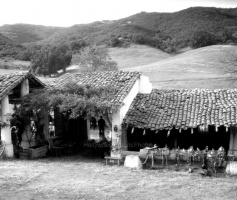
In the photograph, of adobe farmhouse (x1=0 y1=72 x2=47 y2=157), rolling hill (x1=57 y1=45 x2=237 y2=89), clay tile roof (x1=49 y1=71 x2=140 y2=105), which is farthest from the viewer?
rolling hill (x1=57 y1=45 x2=237 y2=89)

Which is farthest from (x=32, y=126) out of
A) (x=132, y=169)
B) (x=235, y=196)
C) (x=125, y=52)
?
(x=125, y=52)

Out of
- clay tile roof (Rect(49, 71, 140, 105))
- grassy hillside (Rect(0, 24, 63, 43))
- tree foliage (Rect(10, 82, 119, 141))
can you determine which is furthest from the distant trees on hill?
tree foliage (Rect(10, 82, 119, 141))

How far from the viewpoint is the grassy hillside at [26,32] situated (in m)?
83.4

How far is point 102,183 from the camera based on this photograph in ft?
36.3

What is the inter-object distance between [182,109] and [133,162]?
3764mm

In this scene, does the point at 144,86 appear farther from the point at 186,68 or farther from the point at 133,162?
the point at 186,68

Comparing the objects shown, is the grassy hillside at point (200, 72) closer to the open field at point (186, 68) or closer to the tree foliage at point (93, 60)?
the open field at point (186, 68)

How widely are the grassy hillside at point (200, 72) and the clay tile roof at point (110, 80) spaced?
1799cm

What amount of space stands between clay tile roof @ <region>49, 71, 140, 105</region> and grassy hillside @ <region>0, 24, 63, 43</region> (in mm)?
67734

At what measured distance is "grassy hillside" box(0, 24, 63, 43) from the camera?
83.4 meters

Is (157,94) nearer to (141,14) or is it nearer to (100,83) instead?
(100,83)

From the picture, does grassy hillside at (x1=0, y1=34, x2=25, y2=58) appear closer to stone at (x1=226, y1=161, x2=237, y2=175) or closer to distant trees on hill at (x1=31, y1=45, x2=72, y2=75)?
distant trees on hill at (x1=31, y1=45, x2=72, y2=75)

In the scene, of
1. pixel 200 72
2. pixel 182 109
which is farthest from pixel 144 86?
pixel 200 72

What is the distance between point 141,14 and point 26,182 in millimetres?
107708
